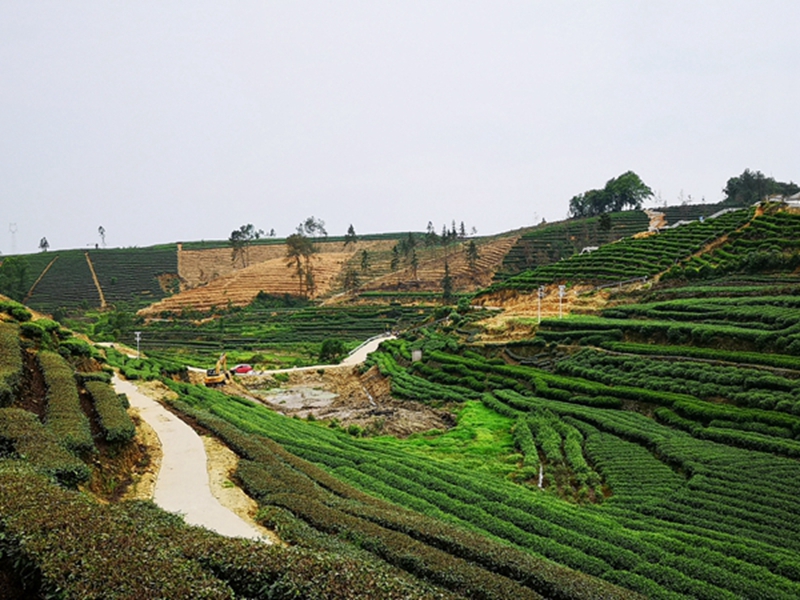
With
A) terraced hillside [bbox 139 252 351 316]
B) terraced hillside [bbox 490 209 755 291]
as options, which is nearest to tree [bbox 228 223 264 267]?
terraced hillside [bbox 139 252 351 316]

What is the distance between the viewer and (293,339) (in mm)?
64688

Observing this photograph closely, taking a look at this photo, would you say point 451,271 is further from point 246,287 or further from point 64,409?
point 64,409

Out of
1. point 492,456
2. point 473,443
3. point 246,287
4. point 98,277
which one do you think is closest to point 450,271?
point 246,287

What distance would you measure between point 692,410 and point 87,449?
23.6 metres

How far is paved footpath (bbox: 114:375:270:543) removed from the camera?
40.3 feet

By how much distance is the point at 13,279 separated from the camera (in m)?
78.1

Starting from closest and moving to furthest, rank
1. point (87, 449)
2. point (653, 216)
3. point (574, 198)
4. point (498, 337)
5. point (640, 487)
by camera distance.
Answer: point (87, 449) < point (640, 487) < point (498, 337) < point (653, 216) < point (574, 198)

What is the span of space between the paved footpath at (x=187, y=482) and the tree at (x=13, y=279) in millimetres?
67233

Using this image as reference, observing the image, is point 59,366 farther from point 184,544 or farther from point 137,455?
point 184,544

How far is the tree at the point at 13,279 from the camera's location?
75375 mm

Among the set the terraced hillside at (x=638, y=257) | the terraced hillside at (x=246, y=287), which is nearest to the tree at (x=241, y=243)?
the terraced hillside at (x=246, y=287)

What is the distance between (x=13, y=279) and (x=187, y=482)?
79.3 metres

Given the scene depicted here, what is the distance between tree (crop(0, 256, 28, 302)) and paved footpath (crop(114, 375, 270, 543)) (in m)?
67.2

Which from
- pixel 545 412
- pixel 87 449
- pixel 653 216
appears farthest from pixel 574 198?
pixel 87 449
